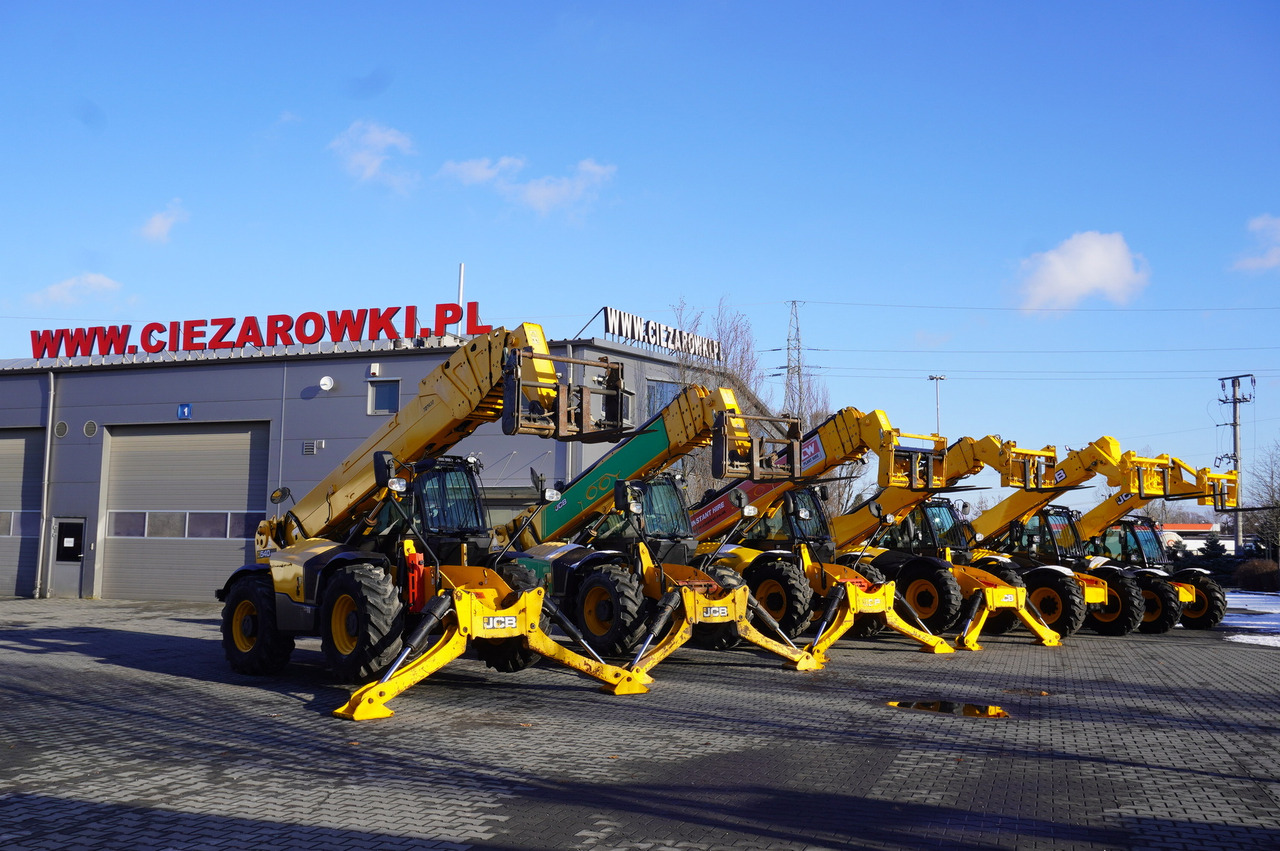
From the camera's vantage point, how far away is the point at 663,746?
27.9 ft

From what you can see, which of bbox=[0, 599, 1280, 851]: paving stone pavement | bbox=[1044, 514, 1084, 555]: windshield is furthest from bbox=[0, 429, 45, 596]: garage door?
bbox=[1044, 514, 1084, 555]: windshield

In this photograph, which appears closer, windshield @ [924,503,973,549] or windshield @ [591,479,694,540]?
windshield @ [591,479,694,540]

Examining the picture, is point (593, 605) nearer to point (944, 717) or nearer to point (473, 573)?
point (473, 573)

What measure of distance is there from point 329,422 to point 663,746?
68.0 feet

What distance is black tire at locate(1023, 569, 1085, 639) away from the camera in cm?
1766

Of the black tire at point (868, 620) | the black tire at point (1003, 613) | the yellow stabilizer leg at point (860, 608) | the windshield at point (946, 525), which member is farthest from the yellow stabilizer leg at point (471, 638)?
the windshield at point (946, 525)

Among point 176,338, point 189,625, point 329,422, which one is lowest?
point 189,625

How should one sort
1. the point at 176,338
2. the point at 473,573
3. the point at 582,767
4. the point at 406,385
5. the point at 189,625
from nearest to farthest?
the point at 582,767
the point at 473,573
the point at 189,625
the point at 406,385
the point at 176,338

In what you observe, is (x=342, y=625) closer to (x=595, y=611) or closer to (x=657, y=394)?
(x=595, y=611)

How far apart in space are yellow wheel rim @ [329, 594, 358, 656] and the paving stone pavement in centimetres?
52

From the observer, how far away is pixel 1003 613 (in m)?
18.2

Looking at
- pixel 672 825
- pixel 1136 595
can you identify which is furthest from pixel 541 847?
pixel 1136 595

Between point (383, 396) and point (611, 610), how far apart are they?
15.7 m

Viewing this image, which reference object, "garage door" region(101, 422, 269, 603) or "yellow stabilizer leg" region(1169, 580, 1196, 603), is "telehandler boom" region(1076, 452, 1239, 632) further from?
"garage door" region(101, 422, 269, 603)
